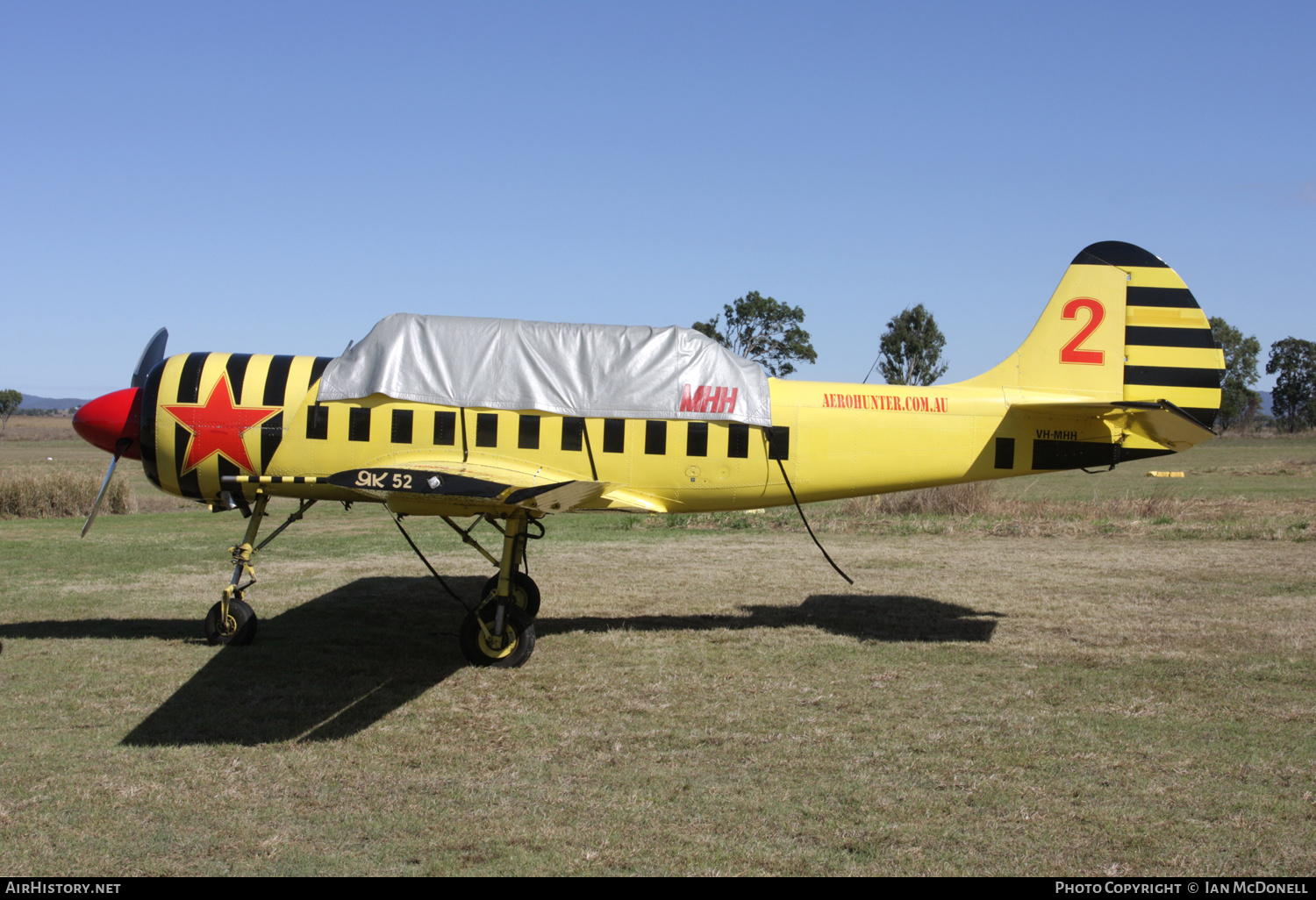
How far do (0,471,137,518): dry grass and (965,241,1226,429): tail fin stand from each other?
21.5 metres

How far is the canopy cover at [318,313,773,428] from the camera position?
9.71 m

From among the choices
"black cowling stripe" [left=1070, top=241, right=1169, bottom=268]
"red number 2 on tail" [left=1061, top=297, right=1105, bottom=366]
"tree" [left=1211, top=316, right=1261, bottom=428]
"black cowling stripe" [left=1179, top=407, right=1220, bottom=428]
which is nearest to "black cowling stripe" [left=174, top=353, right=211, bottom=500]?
"red number 2 on tail" [left=1061, top=297, right=1105, bottom=366]

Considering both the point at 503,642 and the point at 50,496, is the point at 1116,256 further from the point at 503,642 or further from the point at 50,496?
the point at 50,496

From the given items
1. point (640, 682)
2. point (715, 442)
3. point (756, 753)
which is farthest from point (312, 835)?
point (715, 442)

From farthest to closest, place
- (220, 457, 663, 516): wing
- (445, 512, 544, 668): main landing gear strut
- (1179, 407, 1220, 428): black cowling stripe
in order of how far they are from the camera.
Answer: (1179, 407, 1220, 428): black cowling stripe
(445, 512, 544, 668): main landing gear strut
(220, 457, 663, 516): wing

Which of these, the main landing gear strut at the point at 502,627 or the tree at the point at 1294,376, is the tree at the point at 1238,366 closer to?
the tree at the point at 1294,376

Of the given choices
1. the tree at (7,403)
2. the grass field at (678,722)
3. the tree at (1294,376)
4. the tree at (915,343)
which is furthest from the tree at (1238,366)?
the tree at (7,403)

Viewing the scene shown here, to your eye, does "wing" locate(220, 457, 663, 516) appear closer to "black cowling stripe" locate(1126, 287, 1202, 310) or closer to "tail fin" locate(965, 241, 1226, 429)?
"tail fin" locate(965, 241, 1226, 429)

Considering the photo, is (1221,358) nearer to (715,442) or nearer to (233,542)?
(715,442)

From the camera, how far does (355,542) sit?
17734 millimetres

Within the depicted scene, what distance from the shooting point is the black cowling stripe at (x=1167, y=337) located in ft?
35.0

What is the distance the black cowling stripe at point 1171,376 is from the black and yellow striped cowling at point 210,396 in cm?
918

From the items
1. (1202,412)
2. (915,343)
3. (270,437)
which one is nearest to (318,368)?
(270,437)

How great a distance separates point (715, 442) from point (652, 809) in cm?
494
